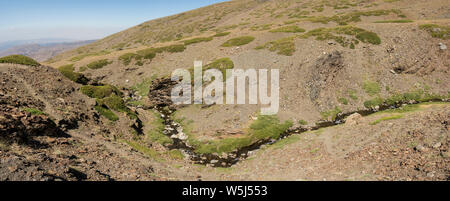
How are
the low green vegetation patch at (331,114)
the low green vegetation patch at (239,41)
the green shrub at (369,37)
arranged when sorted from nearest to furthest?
1. the low green vegetation patch at (331,114)
2. the green shrub at (369,37)
3. the low green vegetation patch at (239,41)

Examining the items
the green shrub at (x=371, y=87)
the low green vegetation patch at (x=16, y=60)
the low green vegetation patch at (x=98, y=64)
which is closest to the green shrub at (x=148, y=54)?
the low green vegetation patch at (x=98, y=64)

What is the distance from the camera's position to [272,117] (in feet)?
96.7

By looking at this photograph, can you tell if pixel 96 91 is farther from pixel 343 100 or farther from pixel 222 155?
pixel 343 100

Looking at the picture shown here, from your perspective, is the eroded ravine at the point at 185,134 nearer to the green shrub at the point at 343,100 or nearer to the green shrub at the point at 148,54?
the green shrub at the point at 343,100

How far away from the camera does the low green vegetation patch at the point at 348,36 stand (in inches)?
1644

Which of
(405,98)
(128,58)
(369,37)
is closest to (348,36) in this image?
(369,37)

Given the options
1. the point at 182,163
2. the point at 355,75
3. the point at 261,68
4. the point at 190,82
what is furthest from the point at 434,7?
the point at 182,163

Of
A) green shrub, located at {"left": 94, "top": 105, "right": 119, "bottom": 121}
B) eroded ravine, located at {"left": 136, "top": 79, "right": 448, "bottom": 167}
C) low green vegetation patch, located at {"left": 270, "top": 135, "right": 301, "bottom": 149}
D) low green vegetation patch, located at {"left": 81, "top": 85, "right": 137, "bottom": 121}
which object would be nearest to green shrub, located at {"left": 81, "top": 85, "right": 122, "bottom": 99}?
low green vegetation patch, located at {"left": 81, "top": 85, "right": 137, "bottom": 121}

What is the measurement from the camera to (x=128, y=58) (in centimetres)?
5803

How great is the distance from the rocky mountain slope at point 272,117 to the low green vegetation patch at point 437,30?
153 millimetres

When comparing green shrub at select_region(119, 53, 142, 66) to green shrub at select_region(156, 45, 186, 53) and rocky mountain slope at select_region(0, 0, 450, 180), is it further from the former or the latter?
green shrub at select_region(156, 45, 186, 53)

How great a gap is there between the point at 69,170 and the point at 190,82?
85.7ft

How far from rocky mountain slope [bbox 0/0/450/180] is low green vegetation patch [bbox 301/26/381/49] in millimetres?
288

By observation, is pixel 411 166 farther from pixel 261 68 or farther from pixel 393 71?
pixel 393 71
